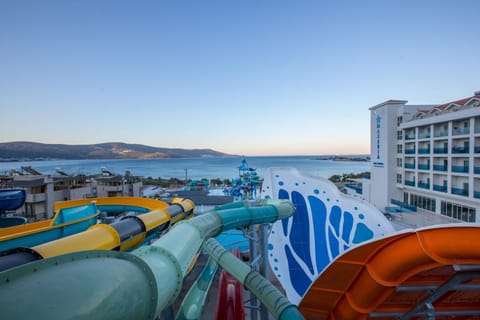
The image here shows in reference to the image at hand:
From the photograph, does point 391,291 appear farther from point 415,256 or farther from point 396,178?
point 396,178

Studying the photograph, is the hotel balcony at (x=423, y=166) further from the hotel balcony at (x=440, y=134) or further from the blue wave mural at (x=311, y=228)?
the blue wave mural at (x=311, y=228)

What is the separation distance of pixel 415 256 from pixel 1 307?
3501 mm

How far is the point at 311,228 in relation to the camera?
8531 mm

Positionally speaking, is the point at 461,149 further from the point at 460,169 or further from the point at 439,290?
the point at 439,290

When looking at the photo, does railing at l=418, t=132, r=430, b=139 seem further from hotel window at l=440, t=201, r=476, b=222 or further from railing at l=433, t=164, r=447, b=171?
hotel window at l=440, t=201, r=476, b=222

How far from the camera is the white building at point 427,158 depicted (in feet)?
58.5

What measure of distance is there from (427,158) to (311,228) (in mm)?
19978

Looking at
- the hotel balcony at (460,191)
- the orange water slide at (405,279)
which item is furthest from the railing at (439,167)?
the orange water slide at (405,279)

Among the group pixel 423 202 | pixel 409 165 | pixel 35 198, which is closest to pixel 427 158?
pixel 409 165

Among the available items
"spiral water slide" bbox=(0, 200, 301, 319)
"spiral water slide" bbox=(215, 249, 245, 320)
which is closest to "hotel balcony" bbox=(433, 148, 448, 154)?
"spiral water slide" bbox=(215, 249, 245, 320)

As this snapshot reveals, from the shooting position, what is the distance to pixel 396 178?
24.6m

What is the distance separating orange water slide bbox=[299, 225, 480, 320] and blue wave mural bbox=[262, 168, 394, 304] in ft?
11.1

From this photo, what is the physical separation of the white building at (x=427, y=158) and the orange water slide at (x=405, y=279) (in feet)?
61.9

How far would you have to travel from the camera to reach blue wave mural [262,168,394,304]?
7672 mm
